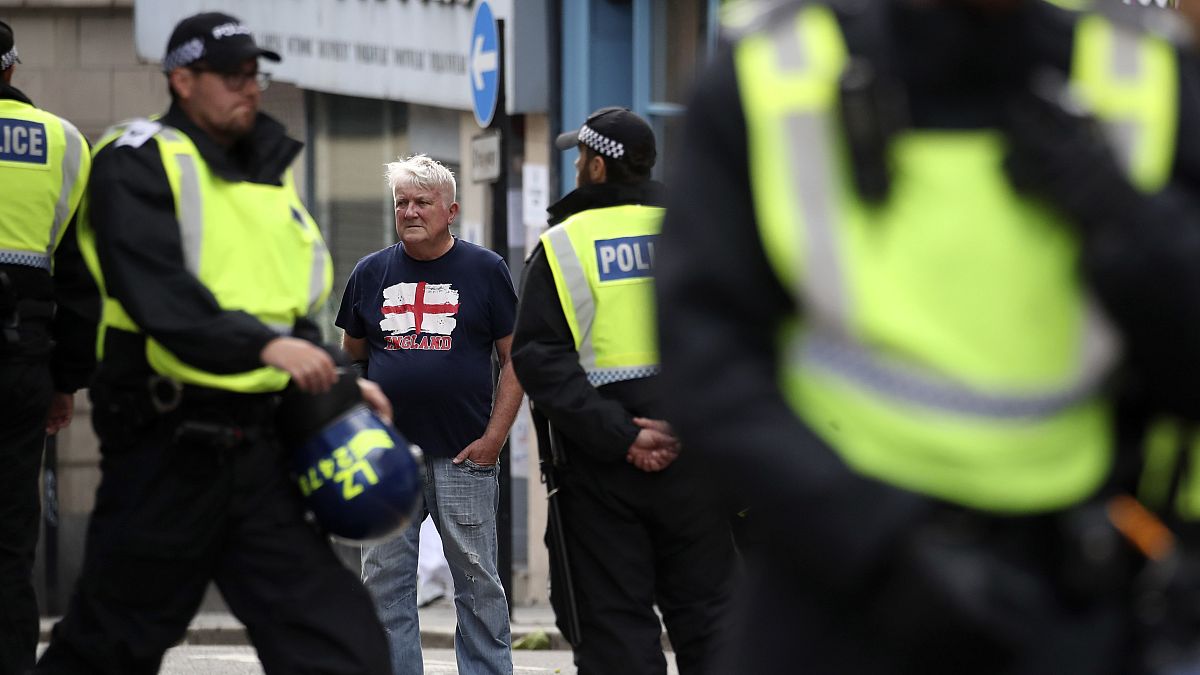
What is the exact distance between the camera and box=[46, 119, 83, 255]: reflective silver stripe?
639 centimetres

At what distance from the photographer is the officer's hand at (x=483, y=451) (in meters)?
7.19

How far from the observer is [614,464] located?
5812 millimetres

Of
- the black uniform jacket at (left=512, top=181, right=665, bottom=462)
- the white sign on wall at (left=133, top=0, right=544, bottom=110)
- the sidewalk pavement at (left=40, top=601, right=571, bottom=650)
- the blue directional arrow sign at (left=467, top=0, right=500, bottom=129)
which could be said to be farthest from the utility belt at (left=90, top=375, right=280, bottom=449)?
the white sign on wall at (left=133, top=0, right=544, bottom=110)

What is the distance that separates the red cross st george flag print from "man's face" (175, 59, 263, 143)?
8.64 ft

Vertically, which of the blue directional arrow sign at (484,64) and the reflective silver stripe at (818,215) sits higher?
the blue directional arrow sign at (484,64)

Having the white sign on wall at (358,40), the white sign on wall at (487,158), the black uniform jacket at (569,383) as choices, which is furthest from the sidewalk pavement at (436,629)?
the black uniform jacket at (569,383)

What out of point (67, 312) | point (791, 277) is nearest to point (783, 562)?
point (791, 277)

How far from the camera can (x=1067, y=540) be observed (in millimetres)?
2102

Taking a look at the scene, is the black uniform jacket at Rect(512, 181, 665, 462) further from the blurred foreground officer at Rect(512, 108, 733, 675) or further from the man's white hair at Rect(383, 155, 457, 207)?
the man's white hair at Rect(383, 155, 457, 207)

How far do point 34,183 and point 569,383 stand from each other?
1.90 meters

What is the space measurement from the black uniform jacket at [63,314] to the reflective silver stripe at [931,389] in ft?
14.8

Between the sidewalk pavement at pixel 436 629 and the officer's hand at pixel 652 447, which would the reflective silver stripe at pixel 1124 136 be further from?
the sidewalk pavement at pixel 436 629

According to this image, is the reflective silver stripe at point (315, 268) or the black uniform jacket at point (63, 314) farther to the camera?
the black uniform jacket at point (63, 314)

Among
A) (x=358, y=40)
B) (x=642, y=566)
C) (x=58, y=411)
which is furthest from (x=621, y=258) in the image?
(x=358, y=40)
